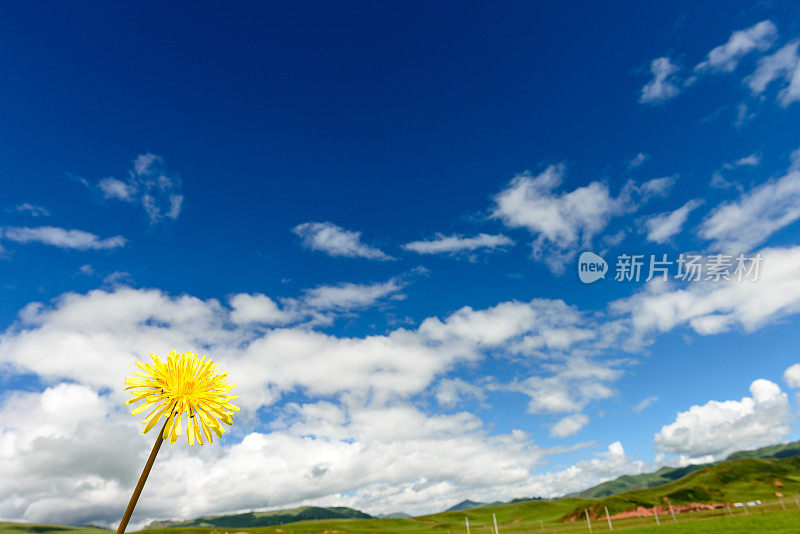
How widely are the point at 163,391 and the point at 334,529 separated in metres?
154

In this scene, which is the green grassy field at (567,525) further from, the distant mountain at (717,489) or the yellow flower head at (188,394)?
the yellow flower head at (188,394)

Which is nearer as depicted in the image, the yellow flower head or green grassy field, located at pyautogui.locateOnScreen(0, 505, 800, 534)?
the yellow flower head

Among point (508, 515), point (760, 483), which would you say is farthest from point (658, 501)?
point (508, 515)

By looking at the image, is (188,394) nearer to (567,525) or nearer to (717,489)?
(567,525)

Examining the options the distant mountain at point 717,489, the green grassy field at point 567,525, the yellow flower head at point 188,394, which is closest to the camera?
the yellow flower head at point 188,394

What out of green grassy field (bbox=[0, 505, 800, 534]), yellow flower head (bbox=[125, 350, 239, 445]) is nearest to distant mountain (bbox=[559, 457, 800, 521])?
green grassy field (bbox=[0, 505, 800, 534])

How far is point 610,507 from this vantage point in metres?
117

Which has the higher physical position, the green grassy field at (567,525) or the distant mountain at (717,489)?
the distant mountain at (717,489)

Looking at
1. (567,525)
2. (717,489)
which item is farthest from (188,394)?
(717,489)

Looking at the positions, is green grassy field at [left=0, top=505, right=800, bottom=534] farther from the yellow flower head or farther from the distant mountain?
the yellow flower head

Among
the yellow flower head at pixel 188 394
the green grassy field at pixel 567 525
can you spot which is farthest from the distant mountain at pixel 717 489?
the yellow flower head at pixel 188 394

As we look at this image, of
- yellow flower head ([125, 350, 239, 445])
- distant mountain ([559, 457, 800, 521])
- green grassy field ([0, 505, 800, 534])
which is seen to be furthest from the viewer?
distant mountain ([559, 457, 800, 521])

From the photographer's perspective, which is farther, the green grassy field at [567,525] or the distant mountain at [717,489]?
the distant mountain at [717,489]

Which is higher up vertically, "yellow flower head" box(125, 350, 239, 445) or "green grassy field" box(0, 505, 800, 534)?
"yellow flower head" box(125, 350, 239, 445)
